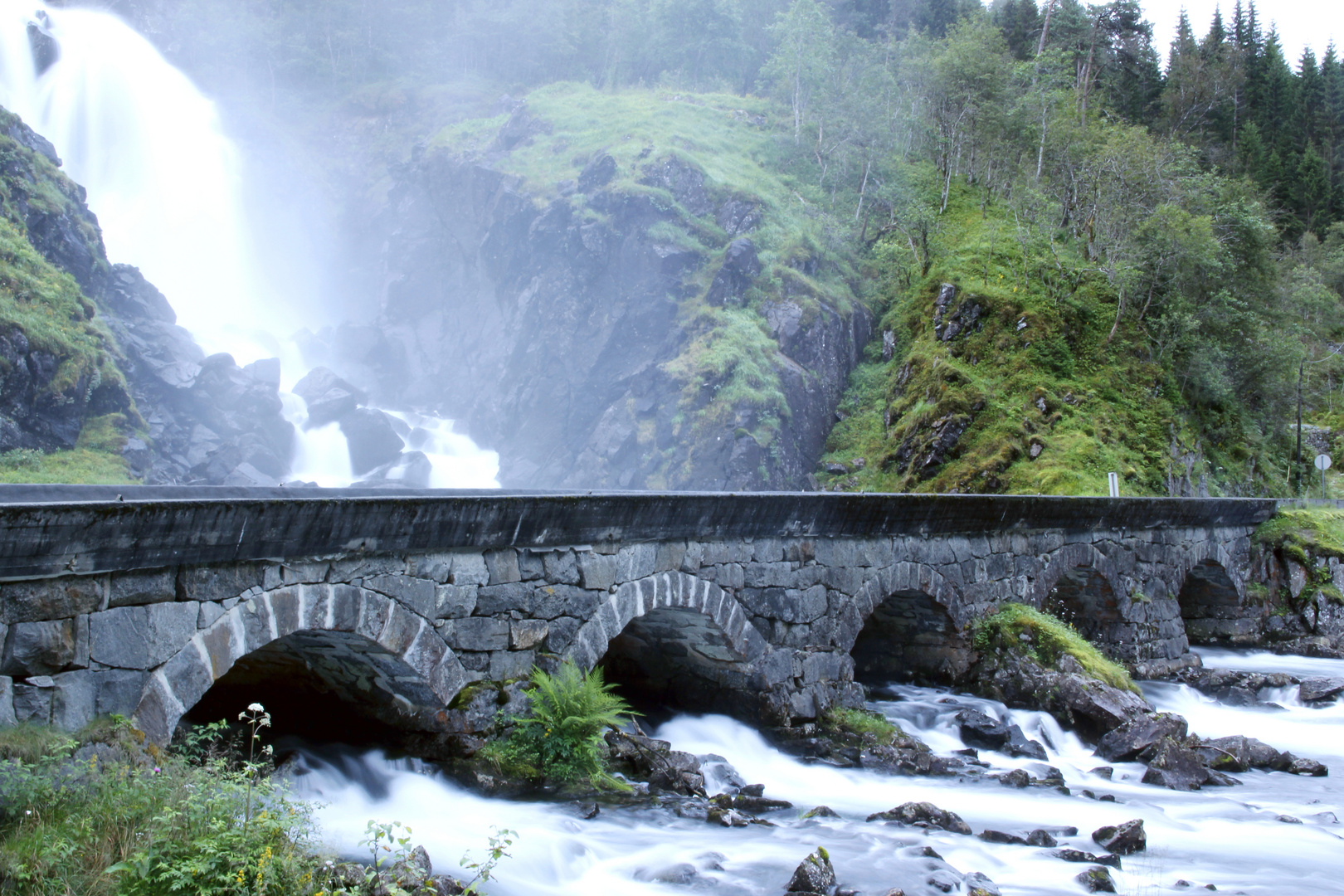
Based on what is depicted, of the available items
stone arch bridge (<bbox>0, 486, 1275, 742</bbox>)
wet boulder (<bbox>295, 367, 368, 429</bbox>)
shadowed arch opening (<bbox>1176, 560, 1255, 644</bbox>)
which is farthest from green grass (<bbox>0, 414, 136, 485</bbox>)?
shadowed arch opening (<bbox>1176, 560, 1255, 644</bbox>)

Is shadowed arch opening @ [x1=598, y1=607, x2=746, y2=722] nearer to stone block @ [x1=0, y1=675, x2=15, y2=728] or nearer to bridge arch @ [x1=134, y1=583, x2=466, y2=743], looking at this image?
bridge arch @ [x1=134, y1=583, x2=466, y2=743]

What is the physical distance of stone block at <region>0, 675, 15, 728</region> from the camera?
4043 millimetres

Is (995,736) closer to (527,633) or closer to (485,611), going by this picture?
(527,633)

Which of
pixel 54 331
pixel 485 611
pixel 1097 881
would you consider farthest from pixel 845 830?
pixel 54 331

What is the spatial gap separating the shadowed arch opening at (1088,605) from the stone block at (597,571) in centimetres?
869

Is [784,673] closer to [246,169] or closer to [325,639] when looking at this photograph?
[325,639]

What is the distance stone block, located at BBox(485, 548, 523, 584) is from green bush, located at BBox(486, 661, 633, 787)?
0.70 metres

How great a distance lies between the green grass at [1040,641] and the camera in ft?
34.9

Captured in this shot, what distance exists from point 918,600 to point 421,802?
6.87m

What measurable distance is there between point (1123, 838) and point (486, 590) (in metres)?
4.81

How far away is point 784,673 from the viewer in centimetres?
888

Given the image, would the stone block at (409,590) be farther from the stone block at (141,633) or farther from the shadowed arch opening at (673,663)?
the shadowed arch opening at (673,663)

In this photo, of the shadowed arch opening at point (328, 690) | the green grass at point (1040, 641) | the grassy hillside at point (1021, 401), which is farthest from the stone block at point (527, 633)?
the grassy hillside at point (1021, 401)

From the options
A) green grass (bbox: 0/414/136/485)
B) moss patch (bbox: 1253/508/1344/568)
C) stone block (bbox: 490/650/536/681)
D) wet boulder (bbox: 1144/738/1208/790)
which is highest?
green grass (bbox: 0/414/136/485)
